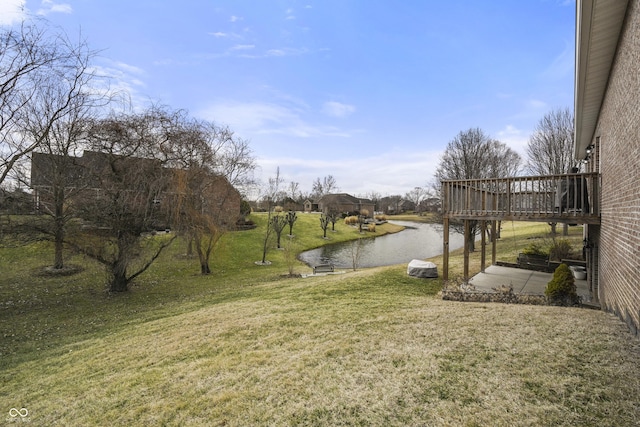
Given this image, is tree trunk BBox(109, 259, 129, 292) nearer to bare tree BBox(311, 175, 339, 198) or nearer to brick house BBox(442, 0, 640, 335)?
brick house BBox(442, 0, 640, 335)

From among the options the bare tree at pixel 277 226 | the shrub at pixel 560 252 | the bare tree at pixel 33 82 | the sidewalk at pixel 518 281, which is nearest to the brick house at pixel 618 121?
the sidewalk at pixel 518 281

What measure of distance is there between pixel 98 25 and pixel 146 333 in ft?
27.7

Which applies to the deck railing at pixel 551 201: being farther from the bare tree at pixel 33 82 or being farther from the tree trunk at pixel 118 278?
the bare tree at pixel 33 82

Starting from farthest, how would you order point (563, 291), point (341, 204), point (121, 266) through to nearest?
1. point (341, 204)
2. point (121, 266)
3. point (563, 291)

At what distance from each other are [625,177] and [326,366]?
4597mm

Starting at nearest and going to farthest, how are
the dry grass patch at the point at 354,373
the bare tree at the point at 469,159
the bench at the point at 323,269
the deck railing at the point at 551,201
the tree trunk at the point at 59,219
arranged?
the dry grass patch at the point at 354,373, the deck railing at the point at 551,201, the tree trunk at the point at 59,219, the bench at the point at 323,269, the bare tree at the point at 469,159

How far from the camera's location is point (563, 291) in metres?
7.04

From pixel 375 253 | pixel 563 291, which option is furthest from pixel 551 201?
pixel 375 253

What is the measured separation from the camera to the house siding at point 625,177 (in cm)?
347

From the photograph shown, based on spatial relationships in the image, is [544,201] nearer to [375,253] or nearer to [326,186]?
[375,253]

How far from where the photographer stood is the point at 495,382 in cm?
308

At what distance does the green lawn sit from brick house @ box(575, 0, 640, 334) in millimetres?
710

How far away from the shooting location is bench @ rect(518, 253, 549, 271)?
37.9 feet

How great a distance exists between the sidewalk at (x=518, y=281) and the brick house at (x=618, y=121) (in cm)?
237
